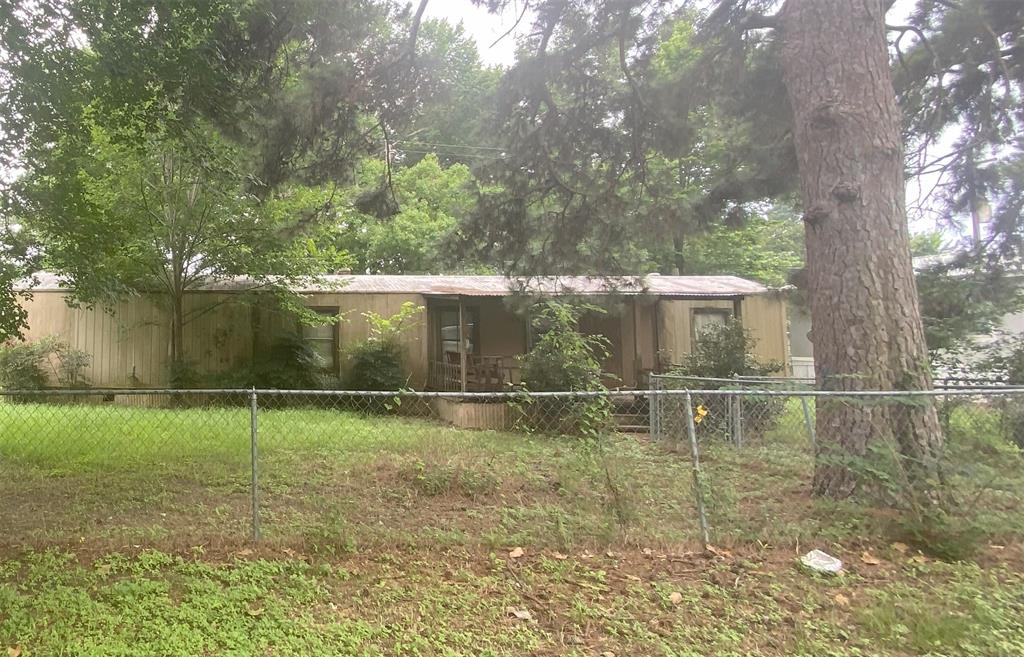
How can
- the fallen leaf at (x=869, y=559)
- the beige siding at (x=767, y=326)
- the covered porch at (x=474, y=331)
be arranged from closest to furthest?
1. the fallen leaf at (x=869, y=559)
2. the covered porch at (x=474, y=331)
3. the beige siding at (x=767, y=326)

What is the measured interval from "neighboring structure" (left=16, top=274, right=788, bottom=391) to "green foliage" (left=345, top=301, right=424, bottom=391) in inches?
19.6

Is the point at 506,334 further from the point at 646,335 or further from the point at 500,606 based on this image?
the point at 500,606

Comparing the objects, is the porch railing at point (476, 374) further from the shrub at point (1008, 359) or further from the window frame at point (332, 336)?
the shrub at point (1008, 359)

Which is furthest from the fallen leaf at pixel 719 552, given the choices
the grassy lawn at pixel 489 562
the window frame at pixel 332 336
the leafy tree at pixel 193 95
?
the window frame at pixel 332 336

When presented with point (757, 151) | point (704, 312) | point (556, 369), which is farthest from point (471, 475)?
point (704, 312)

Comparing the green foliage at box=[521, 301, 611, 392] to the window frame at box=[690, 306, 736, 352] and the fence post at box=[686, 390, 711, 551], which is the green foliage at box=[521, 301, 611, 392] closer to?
the fence post at box=[686, 390, 711, 551]

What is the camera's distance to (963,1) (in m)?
6.61

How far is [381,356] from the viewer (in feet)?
38.1

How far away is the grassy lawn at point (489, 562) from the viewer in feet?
9.51

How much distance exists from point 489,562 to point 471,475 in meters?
1.52

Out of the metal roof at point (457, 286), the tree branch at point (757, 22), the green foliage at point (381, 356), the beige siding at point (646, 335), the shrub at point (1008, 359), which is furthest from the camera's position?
the beige siding at point (646, 335)

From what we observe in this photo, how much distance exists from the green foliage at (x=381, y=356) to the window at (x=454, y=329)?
4.31ft

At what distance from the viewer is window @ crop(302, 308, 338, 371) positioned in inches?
495

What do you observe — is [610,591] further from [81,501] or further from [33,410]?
[33,410]
